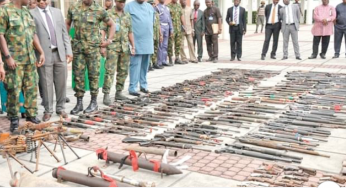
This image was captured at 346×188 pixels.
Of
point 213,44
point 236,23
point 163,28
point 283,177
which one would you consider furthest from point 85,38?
point 236,23

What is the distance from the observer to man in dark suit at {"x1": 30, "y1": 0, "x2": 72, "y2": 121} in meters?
6.16

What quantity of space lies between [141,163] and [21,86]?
8.15 feet

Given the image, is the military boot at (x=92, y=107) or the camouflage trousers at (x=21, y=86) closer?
the camouflage trousers at (x=21, y=86)

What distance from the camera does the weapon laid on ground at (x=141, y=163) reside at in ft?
12.9

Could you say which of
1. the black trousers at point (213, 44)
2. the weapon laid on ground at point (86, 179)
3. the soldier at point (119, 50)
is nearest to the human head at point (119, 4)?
the soldier at point (119, 50)

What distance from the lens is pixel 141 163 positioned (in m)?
4.09

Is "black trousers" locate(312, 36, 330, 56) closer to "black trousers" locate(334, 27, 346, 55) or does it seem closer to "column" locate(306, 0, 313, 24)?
"black trousers" locate(334, 27, 346, 55)

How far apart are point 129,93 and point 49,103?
2.22 meters

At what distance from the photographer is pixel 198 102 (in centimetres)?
738

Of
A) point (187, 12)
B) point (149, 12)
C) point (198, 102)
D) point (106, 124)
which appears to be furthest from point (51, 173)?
point (187, 12)

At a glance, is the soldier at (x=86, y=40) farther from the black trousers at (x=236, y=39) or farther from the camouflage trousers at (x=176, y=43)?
the black trousers at (x=236, y=39)

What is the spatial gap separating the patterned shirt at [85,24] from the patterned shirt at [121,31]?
0.66 meters

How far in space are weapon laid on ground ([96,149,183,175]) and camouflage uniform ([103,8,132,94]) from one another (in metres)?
3.22

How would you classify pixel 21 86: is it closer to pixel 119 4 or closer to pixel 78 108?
pixel 78 108
